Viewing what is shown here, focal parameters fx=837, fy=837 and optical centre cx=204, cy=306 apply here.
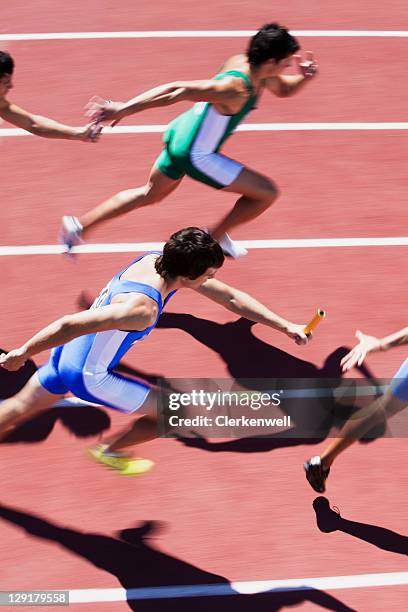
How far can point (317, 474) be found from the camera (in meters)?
5.25

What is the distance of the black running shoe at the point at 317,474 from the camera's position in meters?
5.24

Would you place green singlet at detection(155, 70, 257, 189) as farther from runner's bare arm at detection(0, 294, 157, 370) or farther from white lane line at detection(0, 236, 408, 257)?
runner's bare arm at detection(0, 294, 157, 370)

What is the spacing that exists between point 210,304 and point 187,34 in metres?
3.89

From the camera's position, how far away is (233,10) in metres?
9.45

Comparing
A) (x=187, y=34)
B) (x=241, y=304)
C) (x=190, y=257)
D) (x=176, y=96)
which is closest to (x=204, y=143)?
(x=176, y=96)

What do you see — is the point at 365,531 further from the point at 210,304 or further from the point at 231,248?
the point at 231,248

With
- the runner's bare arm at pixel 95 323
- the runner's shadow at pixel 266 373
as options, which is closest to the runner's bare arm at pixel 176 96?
the runner's bare arm at pixel 95 323

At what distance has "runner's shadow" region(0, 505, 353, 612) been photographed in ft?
15.8

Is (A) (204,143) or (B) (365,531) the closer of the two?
(B) (365,531)

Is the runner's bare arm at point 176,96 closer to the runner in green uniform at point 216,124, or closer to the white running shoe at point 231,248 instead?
the runner in green uniform at point 216,124

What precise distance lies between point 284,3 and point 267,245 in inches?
162

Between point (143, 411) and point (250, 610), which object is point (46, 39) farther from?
point (250, 610)

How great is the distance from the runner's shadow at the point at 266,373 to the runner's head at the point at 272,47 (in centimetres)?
191

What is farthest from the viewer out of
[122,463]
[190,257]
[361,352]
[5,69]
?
[5,69]
